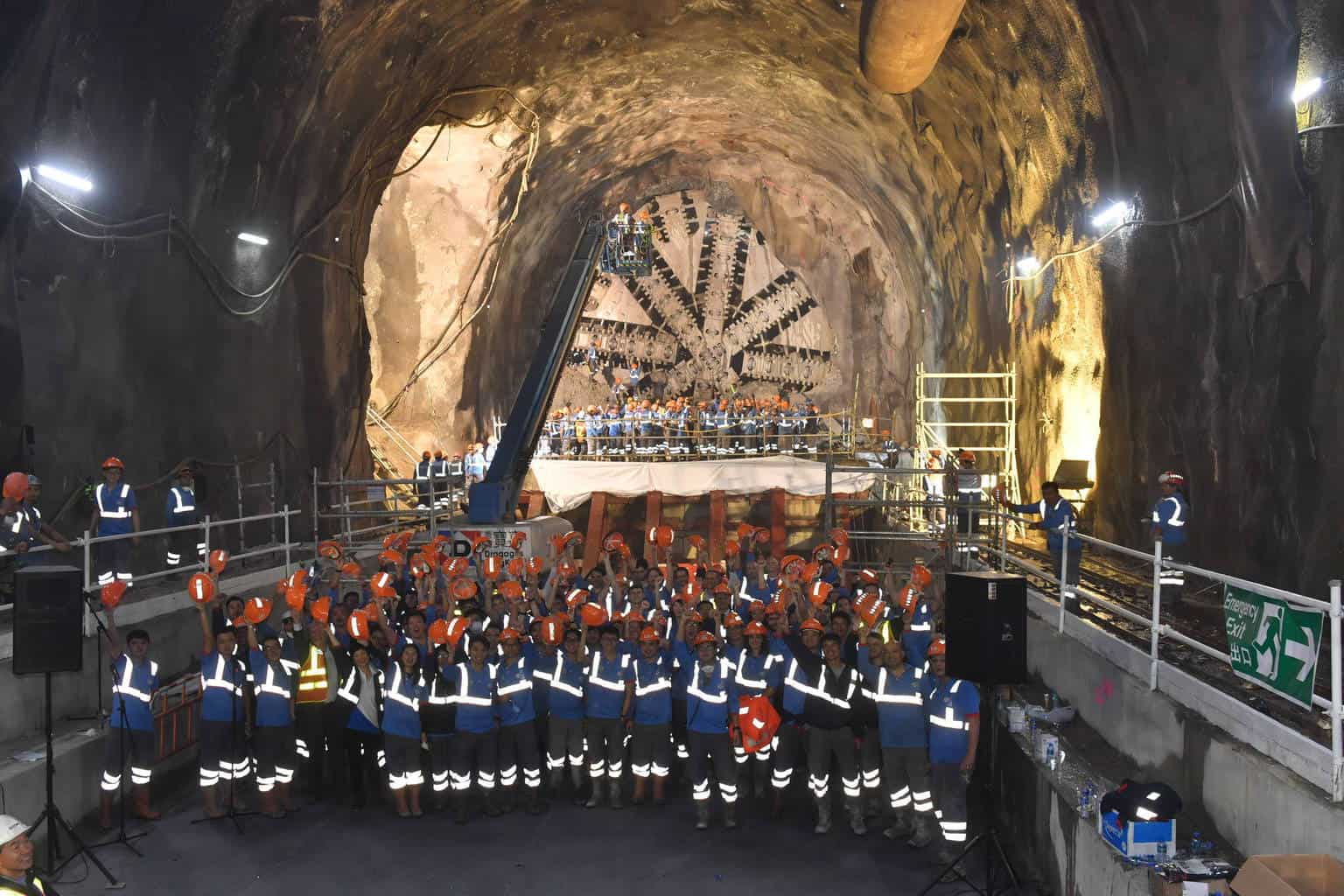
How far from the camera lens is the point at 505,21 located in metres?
21.3

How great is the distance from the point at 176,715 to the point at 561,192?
24.1 metres

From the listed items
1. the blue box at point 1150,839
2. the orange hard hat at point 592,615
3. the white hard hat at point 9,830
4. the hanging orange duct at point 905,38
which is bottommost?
the blue box at point 1150,839

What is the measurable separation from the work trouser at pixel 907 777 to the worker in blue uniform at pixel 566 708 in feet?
8.87

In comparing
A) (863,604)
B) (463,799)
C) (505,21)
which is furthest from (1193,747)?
(505,21)

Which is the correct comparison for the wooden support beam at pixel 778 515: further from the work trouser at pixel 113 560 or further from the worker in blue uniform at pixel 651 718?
the work trouser at pixel 113 560

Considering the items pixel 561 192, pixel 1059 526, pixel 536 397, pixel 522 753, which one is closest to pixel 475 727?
pixel 522 753

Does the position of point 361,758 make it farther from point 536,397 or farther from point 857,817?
point 536,397

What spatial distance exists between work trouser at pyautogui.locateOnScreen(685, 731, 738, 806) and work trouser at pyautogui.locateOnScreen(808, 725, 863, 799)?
67 cm

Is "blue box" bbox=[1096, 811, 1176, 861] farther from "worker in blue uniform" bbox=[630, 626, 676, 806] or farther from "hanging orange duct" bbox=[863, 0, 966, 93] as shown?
"hanging orange duct" bbox=[863, 0, 966, 93]

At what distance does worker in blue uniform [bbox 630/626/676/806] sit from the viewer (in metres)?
9.80

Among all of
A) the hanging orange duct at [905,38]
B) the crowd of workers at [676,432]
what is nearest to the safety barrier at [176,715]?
the hanging orange duct at [905,38]

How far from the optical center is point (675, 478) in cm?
2698

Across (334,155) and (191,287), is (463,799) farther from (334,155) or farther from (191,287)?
(334,155)

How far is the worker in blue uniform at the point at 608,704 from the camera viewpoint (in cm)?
988
